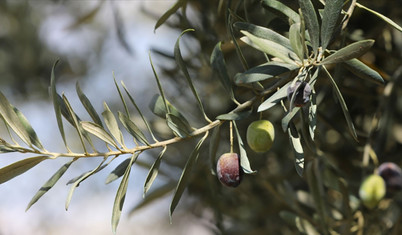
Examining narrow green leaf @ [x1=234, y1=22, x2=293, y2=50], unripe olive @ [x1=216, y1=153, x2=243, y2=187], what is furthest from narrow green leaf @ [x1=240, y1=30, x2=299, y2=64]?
unripe olive @ [x1=216, y1=153, x2=243, y2=187]

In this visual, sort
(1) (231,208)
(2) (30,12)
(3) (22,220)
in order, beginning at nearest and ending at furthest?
1. (1) (231,208)
2. (2) (30,12)
3. (3) (22,220)

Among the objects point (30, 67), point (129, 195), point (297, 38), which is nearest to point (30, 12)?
point (30, 67)

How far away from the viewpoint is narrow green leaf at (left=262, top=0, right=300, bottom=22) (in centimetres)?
49

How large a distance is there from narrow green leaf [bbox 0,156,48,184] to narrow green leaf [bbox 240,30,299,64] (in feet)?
0.77

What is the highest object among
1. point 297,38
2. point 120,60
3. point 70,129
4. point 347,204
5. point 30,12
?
point 297,38

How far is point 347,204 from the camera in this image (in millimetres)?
748

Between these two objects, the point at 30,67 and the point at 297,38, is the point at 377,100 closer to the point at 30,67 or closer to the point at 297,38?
the point at 297,38

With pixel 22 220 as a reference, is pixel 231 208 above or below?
above

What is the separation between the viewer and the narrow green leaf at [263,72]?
459mm

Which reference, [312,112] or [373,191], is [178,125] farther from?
[373,191]

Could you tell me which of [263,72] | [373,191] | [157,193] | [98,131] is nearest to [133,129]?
[98,131]

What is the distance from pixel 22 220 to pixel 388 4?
2259mm

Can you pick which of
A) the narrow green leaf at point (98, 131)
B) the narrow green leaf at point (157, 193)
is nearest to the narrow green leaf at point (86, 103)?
the narrow green leaf at point (98, 131)

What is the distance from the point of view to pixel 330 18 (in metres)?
0.44
